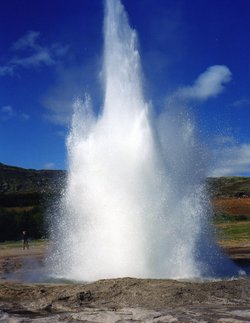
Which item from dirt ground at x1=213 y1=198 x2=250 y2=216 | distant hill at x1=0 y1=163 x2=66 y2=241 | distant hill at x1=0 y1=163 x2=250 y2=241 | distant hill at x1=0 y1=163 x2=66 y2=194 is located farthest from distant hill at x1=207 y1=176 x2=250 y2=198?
distant hill at x1=0 y1=163 x2=66 y2=241

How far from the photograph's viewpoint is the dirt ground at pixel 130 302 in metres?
9.99

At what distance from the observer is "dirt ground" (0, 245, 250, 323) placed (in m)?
9.99

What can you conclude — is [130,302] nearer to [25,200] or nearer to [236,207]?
[25,200]

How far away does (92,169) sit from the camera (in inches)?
750

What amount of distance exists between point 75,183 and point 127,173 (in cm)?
245

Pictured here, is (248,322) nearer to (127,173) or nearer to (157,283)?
(157,283)

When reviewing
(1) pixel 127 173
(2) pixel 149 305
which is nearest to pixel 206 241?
(1) pixel 127 173

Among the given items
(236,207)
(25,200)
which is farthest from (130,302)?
(236,207)

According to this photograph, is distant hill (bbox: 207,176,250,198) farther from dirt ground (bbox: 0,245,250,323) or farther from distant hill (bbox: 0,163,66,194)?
dirt ground (bbox: 0,245,250,323)

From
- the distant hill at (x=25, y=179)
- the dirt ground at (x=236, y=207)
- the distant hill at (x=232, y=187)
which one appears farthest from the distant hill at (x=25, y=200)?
the distant hill at (x=232, y=187)

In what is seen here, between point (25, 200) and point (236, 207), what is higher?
point (25, 200)

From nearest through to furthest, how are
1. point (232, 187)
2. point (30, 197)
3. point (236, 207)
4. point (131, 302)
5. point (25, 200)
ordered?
point (131, 302), point (25, 200), point (236, 207), point (30, 197), point (232, 187)

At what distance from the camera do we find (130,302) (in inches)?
456

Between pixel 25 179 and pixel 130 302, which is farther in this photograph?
pixel 25 179
